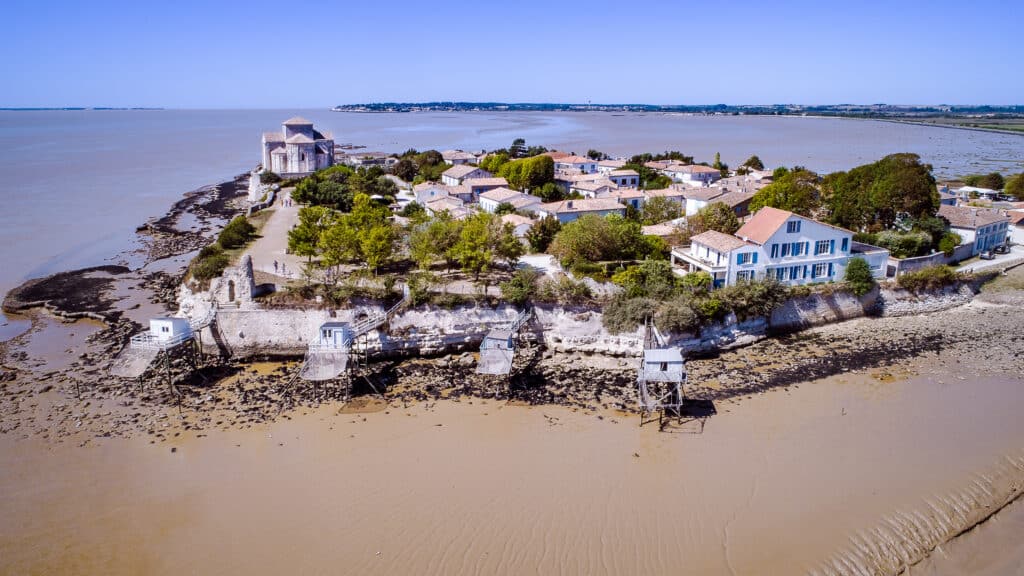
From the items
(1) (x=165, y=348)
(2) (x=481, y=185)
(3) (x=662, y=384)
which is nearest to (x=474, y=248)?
(3) (x=662, y=384)

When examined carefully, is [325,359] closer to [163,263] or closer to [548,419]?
[548,419]

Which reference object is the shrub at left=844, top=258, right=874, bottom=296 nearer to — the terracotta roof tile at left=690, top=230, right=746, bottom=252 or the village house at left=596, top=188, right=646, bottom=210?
the terracotta roof tile at left=690, top=230, right=746, bottom=252

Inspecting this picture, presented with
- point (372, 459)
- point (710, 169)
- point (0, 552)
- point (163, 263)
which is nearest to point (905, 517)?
point (372, 459)

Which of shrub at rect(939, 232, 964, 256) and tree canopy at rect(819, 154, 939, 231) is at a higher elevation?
tree canopy at rect(819, 154, 939, 231)

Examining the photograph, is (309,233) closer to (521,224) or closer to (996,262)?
(521,224)

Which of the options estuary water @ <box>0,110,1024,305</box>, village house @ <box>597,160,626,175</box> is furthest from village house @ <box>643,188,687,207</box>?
estuary water @ <box>0,110,1024,305</box>

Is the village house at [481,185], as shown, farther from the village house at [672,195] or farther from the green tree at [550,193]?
the village house at [672,195]

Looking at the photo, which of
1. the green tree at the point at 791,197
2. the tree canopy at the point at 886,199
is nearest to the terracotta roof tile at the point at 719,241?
the green tree at the point at 791,197
